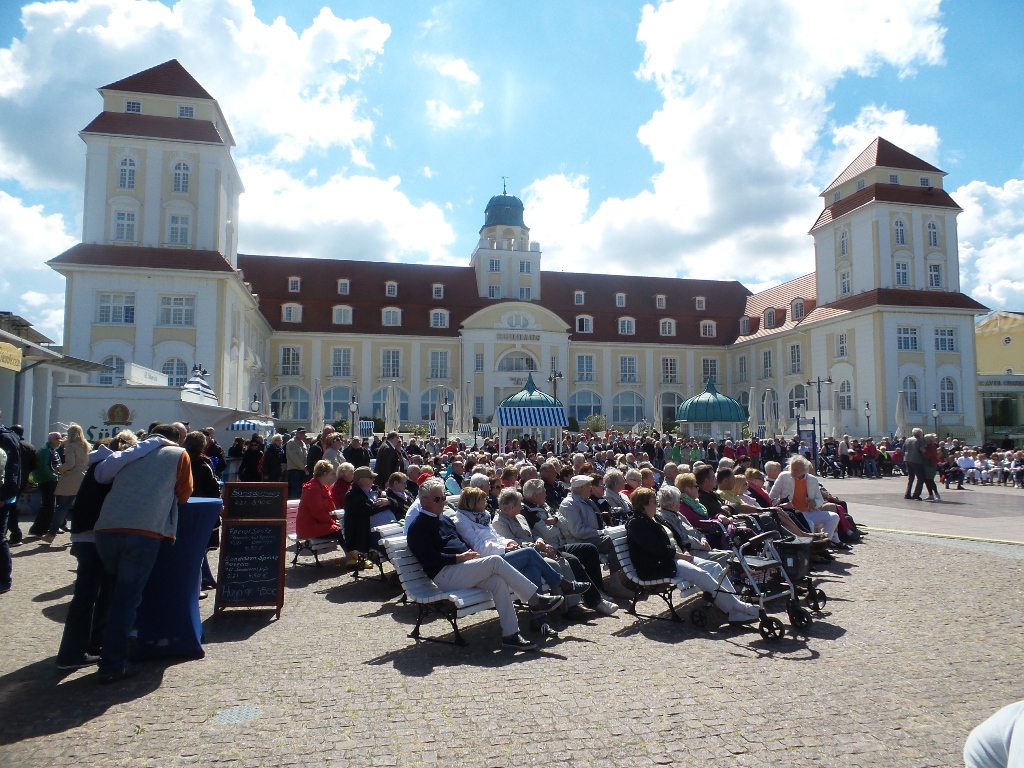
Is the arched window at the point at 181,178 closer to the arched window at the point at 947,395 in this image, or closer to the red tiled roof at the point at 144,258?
the red tiled roof at the point at 144,258

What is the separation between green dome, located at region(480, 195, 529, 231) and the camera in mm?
54219

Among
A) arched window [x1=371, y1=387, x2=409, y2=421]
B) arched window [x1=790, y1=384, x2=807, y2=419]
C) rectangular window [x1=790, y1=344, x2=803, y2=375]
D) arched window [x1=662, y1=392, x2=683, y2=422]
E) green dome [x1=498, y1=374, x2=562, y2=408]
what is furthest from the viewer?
arched window [x1=662, y1=392, x2=683, y2=422]

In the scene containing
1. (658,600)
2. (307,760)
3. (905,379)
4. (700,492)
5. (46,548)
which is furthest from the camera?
(905,379)

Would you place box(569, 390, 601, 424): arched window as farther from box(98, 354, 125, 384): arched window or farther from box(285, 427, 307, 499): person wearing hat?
box(285, 427, 307, 499): person wearing hat

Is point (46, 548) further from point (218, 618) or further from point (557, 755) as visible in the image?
point (557, 755)

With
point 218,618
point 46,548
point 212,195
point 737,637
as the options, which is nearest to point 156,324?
point 212,195

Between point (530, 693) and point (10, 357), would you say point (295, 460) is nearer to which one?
point (10, 357)

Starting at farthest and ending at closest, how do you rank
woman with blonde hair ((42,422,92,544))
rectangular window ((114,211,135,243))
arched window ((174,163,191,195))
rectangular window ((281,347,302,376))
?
rectangular window ((281,347,302,376)) → arched window ((174,163,191,195)) → rectangular window ((114,211,135,243)) → woman with blonde hair ((42,422,92,544))

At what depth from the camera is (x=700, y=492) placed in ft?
27.3

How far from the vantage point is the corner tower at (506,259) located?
2078 inches

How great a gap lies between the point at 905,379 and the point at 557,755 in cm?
4198

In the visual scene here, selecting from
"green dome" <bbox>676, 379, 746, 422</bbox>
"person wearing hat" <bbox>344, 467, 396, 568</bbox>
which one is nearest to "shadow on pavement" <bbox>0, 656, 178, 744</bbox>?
"person wearing hat" <bbox>344, 467, 396, 568</bbox>

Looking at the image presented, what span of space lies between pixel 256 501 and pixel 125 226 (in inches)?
1247

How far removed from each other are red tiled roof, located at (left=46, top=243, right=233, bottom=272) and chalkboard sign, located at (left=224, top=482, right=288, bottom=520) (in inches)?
1104
